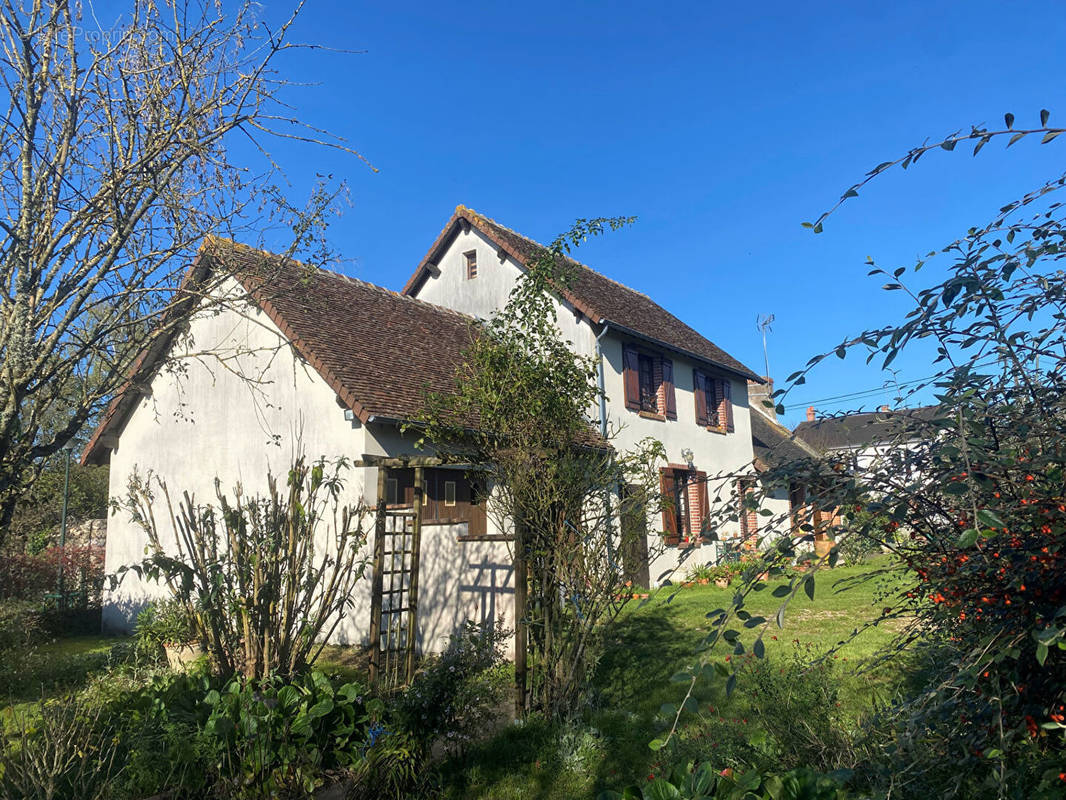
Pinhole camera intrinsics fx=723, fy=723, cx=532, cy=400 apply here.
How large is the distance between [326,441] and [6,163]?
6.68 metres

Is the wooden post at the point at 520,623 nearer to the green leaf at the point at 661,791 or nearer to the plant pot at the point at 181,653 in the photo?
the green leaf at the point at 661,791

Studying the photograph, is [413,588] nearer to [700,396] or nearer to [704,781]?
[704,781]

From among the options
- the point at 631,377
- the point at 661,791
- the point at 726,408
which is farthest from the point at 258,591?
the point at 726,408

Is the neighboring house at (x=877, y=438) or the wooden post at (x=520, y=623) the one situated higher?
the neighboring house at (x=877, y=438)

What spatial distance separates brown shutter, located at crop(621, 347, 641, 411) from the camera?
52.1 feet

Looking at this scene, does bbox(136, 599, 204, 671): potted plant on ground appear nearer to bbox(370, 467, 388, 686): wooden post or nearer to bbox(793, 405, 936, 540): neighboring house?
bbox(370, 467, 388, 686): wooden post

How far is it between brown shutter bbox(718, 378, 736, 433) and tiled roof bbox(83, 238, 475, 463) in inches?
305

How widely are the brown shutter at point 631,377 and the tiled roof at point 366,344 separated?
3574mm

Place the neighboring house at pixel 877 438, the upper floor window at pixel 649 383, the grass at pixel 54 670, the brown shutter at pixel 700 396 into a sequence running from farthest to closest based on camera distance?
the brown shutter at pixel 700 396 → the upper floor window at pixel 649 383 → the grass at pixel 54 670 → the neighboring house at pixel 877 438

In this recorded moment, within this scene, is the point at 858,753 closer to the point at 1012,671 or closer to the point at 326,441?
the point at 1012,671

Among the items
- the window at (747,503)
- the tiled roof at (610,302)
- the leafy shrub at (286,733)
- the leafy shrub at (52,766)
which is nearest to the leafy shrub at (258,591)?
the leafy shrub at (286,733)

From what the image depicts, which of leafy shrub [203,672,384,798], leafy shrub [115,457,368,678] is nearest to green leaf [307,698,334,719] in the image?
leafy shrub [203,672,384,798]

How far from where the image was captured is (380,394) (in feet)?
33.7

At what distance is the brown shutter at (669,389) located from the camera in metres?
17.0
